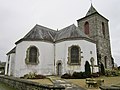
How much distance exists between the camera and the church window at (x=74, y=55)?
19750 millimetres

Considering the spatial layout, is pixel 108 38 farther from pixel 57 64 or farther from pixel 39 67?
pixel 39 67

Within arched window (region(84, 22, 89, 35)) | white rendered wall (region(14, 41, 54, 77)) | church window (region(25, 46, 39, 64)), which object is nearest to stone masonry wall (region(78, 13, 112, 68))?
arched window (region(84, 22, 89, 35))

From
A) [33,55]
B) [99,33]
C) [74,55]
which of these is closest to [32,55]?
[33,55]

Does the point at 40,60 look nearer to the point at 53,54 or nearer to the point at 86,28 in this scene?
the point at 53,54

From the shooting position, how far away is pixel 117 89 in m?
4.80

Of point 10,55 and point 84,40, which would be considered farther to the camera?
point 10,55

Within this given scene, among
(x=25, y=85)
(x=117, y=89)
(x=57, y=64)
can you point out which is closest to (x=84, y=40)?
(x=57, y=64)

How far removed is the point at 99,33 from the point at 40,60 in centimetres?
1234

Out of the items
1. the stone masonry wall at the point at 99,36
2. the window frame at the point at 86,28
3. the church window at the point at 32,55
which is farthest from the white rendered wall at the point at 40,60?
the window frame at the point at 86,28

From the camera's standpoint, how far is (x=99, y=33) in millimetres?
25312

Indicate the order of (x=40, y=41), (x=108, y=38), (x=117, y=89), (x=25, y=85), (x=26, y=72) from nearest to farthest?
(x=117, y=89), (x=25, y=85), (x=26, y=72), (x=40, y=41), (x=108, y=38)

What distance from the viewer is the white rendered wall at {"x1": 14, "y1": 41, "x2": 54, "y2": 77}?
20.1 meters

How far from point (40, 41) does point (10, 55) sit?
10.3 meters

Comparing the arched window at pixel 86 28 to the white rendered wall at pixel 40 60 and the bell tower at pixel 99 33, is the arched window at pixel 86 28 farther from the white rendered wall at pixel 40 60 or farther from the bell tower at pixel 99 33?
the white rendered wall at pixel 40 60
